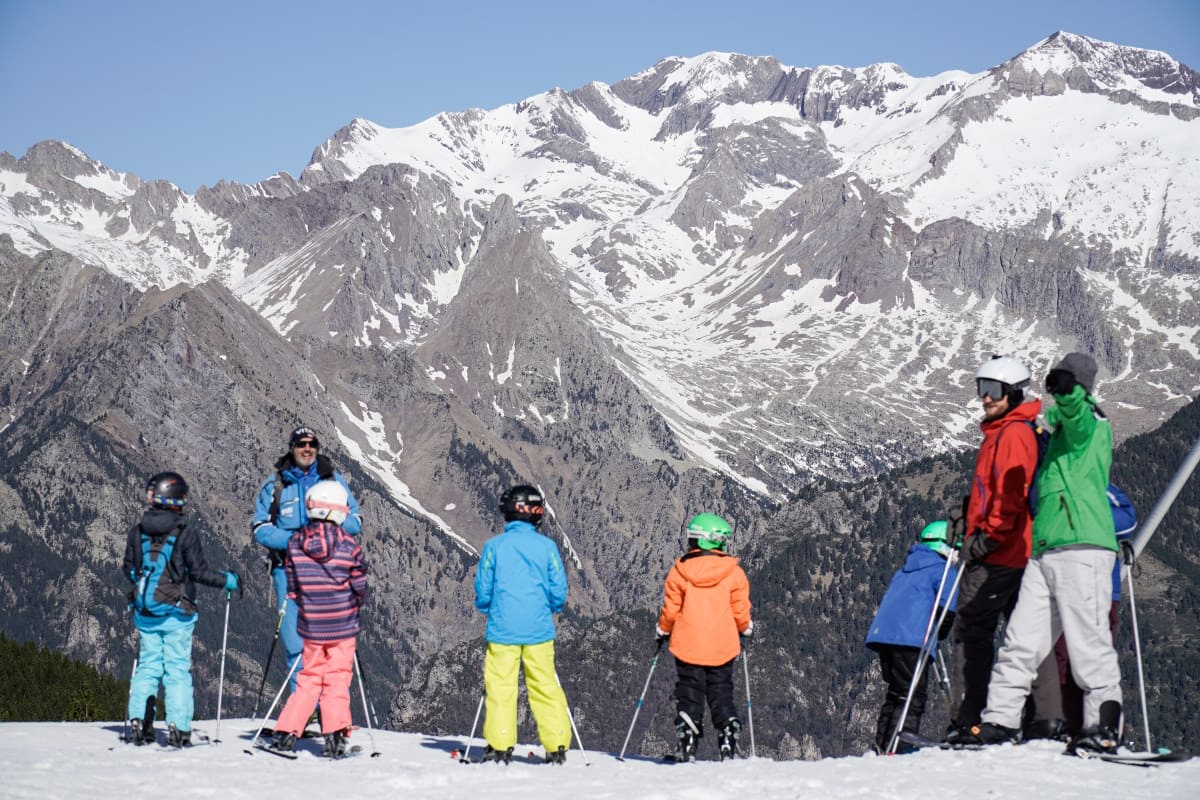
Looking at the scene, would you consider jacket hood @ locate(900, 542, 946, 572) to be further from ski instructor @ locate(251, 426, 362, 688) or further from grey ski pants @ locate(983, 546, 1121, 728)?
ski instructor @ locate(251, 426, 362, 688)

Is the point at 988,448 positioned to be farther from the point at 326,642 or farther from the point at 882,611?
the point at 326,642

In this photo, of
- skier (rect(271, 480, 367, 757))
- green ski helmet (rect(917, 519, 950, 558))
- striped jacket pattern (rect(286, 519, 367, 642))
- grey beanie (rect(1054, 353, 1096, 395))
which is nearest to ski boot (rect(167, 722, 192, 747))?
skier (rect(271, 480, 367, 757))

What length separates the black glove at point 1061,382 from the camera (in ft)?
61.4

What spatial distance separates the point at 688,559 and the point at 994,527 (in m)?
4.95

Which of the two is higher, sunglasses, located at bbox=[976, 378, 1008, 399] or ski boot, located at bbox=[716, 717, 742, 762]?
sunglasses, located at bbox=[976, 378, 1008, 399]

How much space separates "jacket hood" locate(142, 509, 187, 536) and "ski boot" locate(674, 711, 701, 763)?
7.91m

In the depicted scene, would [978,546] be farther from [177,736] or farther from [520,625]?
[177,736]

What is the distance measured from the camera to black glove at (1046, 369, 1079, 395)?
61.4 ft

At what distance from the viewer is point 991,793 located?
16.9m

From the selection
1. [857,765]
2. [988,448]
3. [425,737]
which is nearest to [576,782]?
[857,765]

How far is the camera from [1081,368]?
1938 centimetres

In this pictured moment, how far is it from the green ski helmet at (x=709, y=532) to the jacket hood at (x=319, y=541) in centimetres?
524

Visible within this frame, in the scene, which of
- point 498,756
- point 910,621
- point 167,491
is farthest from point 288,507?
point 910,621

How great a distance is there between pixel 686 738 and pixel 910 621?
384 centimetres
